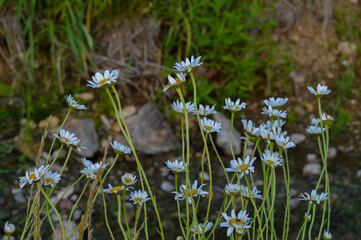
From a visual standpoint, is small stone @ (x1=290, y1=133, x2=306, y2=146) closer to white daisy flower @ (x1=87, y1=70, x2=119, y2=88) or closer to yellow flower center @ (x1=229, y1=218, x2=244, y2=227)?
yellow flower center @ (x1=229, y1=218, x2=244, y2=227)

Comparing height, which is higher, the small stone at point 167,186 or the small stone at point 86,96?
the small stone at point 86,96

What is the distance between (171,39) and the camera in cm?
278

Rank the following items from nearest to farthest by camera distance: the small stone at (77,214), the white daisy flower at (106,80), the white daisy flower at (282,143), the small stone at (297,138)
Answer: the white daisy flower at (106,80), the white daisy flower at (282,143), the small stone at (77,214), the small stone at (297,138)

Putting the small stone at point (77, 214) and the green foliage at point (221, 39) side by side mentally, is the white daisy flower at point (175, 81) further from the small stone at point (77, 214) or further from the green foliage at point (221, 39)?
the green foliage at point (221, 39)

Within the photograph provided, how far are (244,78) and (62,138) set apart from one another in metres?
1.70

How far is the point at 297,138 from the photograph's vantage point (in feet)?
8.52

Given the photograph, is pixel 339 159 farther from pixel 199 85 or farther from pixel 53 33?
pixel 53 33

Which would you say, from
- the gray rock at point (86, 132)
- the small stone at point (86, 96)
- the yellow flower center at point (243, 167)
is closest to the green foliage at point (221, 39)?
the small stone at point (86, 96)

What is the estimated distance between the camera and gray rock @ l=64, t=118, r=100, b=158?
2.43m

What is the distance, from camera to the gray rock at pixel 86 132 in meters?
2.43

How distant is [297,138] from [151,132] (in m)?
0.82

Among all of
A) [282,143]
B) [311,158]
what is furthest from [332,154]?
[282,143]

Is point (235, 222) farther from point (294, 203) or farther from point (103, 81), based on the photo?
point (294, 203)

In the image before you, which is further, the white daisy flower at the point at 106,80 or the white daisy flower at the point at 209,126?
the white daisy flower at the point at 209,126
